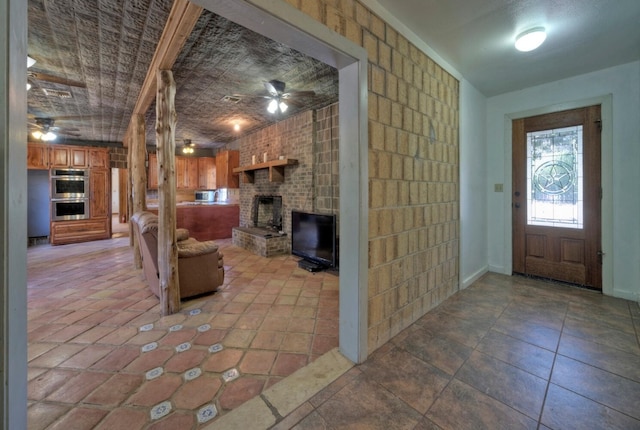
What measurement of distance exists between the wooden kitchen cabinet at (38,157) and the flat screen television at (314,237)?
585cm

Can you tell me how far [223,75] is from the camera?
3035mm

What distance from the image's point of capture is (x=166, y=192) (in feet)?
8.33

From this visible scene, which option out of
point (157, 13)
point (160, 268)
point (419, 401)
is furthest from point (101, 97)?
point (419, 401)

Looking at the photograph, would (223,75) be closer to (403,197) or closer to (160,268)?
(160,268)

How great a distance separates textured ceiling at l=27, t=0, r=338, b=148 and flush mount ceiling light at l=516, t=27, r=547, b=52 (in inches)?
68.2

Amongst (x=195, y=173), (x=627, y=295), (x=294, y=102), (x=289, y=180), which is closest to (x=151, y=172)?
(x=195, y=173)

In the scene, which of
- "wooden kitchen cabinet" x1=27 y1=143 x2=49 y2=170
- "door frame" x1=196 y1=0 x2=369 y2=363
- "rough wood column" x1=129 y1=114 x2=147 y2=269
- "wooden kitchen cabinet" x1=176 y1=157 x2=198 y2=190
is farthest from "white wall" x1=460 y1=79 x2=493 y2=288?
"wooden kitchen cabinet" x1=27 y1=143 x2=49 y2=170

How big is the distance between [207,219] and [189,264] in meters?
3.83

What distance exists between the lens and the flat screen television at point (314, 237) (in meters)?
3.78

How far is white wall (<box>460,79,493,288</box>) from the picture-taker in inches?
121

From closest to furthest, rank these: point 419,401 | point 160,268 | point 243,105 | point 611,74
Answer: point 419,401
point 160,268
point 611,74
point 243,105

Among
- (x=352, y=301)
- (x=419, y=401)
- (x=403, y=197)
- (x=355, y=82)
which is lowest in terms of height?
(x=419, y=401)

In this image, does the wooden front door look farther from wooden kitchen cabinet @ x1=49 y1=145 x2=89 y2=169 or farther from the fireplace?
wooden kitchen cabinet @ x1=49 y1=145 x2=89 y2=169

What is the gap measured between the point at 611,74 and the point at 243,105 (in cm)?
467
